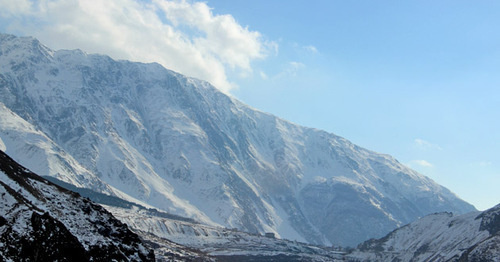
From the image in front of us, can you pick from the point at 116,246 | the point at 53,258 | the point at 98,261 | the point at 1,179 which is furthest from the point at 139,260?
the point at 1,179

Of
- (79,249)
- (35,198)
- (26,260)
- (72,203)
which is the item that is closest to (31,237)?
(26,260)

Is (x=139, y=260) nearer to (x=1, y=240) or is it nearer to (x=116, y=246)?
(x=116, y=246)

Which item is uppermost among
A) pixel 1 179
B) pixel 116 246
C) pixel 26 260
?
pixel 1 179

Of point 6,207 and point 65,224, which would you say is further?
point 65,224

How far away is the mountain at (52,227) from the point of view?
88.2 meters

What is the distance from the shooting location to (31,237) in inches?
3529

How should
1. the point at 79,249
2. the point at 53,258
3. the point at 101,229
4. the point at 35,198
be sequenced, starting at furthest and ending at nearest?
the point at 101,229
the point at 35,198
the point at 79,249
the point at 53,258

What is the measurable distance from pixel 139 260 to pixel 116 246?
259 inches

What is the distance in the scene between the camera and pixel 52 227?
315 ft

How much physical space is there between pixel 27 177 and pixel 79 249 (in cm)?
2880

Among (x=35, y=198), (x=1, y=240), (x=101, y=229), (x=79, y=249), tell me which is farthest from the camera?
(x=101, y=229)

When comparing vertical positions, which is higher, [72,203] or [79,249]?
[72,203]

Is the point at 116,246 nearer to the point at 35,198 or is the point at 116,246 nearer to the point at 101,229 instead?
the point at 101,229

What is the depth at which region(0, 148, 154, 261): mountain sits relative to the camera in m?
88.2
